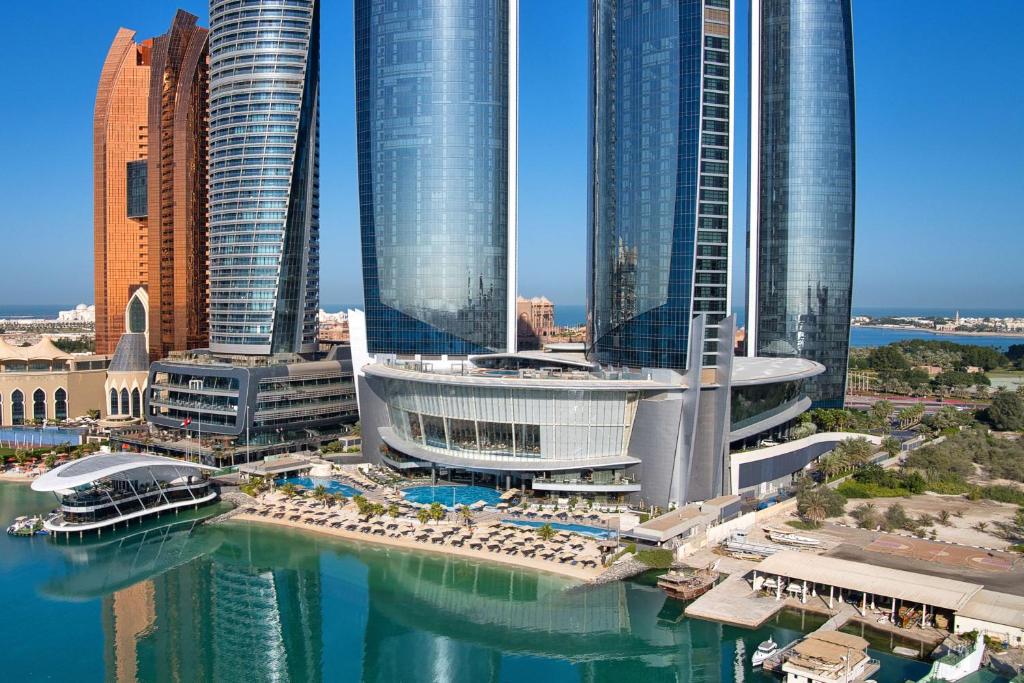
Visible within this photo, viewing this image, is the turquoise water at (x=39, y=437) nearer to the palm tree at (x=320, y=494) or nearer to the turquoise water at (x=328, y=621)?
the turquoise water at (x=328, y=621)

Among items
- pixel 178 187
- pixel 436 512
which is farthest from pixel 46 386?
pixel 436 512

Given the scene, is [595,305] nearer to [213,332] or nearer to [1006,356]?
[213,332]

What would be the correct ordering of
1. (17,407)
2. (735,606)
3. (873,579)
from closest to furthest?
(873,579)
(735,606)
(17,407)

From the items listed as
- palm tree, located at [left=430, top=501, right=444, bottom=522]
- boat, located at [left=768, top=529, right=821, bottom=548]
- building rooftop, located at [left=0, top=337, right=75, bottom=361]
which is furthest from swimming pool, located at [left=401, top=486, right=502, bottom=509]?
building rooftop, located at [left=0, top=337, right=75, bottom=361]

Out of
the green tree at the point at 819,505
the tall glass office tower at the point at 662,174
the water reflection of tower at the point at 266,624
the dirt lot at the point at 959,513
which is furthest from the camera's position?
the tall glass office tower at the point at 662,174

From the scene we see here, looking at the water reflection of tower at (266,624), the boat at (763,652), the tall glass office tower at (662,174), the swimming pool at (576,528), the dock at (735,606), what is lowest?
the water reflection of tower at (266,624)

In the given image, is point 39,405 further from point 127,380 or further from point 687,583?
point 687,583

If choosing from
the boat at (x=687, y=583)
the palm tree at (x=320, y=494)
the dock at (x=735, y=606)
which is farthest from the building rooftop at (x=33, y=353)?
the dock at (x=735, y=606)

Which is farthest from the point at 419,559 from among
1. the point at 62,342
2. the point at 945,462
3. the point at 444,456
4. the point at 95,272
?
the point at 62,342
